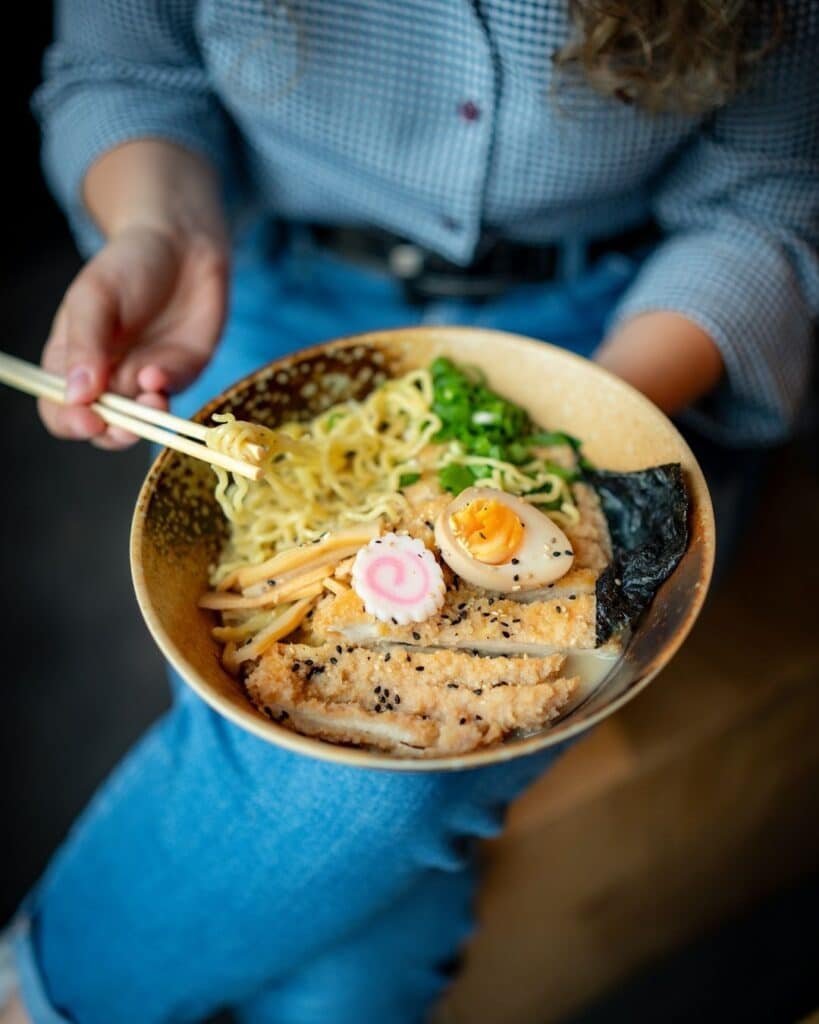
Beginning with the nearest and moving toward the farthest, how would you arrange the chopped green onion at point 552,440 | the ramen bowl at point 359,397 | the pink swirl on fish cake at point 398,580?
the ramen bowl at point 359,397 → the pink swirl on fish cake at point 398,580 → the chopped green onion at point 552,440

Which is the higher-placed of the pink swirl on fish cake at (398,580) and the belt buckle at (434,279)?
the belt buckle at (434,279)

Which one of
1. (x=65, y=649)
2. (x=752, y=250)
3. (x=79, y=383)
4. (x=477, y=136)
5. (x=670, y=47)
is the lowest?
(x=65, y=649)

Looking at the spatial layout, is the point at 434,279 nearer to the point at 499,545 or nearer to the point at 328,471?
the point at 328,471

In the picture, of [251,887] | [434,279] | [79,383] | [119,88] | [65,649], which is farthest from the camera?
[65,649]

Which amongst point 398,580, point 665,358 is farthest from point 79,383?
point 665,358

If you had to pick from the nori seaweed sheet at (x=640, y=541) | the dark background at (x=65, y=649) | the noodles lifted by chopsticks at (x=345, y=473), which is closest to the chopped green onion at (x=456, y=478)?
the noodles lifted by chopsticks at (x=345, y=473)

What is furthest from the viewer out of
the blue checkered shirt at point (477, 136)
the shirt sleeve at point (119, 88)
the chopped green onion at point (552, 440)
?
the shirt sleeve at point (119, 88)

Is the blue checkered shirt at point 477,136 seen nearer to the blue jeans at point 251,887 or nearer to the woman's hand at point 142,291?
the woman's hand at point 142,291

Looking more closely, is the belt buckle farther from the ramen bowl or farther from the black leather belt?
the ramen bowl

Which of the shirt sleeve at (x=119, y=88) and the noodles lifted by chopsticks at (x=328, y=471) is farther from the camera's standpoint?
the shirt sleeve at (x=119, y=88)
